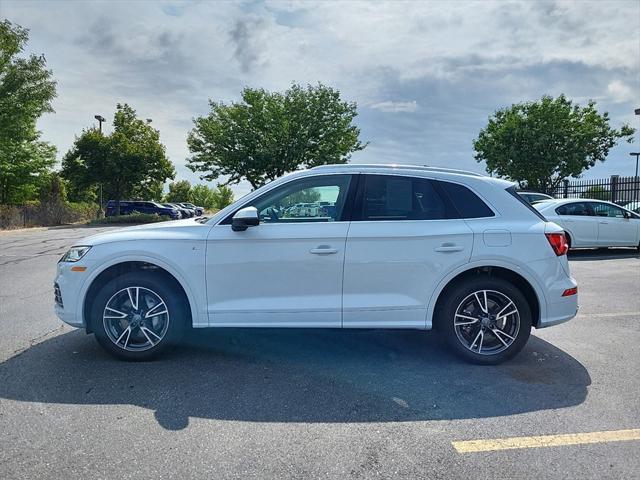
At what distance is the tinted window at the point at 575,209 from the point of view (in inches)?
482

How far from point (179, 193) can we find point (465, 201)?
61.2m

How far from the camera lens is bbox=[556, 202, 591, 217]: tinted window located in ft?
40.2

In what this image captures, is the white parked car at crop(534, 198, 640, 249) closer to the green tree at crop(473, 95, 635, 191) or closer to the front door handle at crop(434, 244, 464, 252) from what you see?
the front door handle at crop(434, 244, 464, 252)

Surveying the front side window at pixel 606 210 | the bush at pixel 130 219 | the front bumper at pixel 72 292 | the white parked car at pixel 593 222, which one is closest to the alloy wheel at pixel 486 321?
the front bumper at pixel 72 292

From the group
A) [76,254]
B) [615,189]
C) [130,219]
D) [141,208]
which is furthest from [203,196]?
[76,254]

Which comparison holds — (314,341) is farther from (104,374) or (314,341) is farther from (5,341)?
(5,341)

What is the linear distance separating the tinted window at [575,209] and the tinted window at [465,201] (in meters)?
9.00

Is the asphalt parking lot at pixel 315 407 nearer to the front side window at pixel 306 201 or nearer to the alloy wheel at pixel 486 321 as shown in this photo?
the alloy wheel at pixel 486 321

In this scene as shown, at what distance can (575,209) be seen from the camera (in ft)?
40.3

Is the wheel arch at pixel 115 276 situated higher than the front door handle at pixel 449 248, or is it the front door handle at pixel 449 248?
the front door handle at pixel 449 248

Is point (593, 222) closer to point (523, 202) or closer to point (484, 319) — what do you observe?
point (523, 202)

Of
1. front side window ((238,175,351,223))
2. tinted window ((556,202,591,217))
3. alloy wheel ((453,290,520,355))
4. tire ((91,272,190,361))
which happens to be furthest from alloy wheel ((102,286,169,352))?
tinted window ((556,202,591,217))

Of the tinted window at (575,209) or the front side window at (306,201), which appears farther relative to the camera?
the tinted window at (575,209)

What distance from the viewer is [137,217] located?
1324 inches
